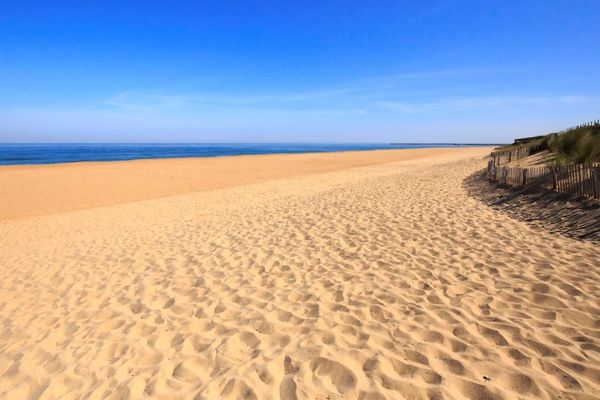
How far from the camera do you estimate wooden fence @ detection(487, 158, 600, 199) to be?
7.33 m

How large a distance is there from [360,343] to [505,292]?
2.17 metres

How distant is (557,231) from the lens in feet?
21.2

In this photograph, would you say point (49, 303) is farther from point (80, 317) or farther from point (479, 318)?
point (479, 318)

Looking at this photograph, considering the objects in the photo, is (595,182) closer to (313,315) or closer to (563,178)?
(563,178)

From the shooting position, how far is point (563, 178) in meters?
8.39

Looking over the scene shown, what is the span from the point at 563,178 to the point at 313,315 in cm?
808

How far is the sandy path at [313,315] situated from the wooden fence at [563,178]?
71.4 inches

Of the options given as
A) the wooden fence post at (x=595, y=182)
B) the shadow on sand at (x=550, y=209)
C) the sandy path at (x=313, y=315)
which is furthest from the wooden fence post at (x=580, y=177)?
the sandy path at (x=313, y=315)

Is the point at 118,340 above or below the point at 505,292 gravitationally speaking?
below

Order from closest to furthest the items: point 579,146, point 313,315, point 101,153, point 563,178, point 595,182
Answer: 1. point 313,315
2. point 595,182
3. point 563,178
4. point 579,146
5. point 101,153

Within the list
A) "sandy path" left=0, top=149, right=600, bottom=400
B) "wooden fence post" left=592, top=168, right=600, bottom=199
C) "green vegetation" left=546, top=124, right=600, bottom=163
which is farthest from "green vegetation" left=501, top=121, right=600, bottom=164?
"sandy path" left=0, top=149, right=600, bottom=400

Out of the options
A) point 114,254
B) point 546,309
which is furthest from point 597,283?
point 114,254

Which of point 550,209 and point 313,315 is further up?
point 550,209

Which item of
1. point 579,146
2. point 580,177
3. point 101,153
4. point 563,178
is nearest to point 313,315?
point 580,177
